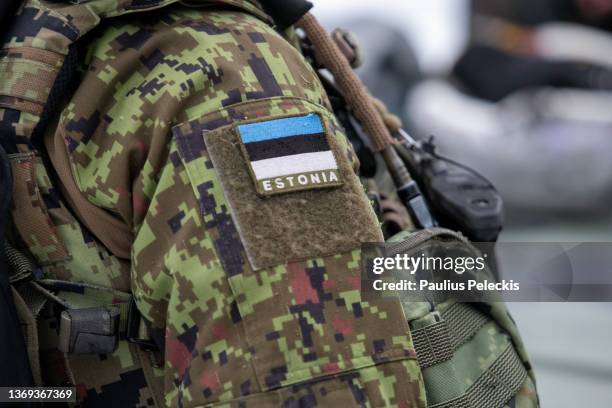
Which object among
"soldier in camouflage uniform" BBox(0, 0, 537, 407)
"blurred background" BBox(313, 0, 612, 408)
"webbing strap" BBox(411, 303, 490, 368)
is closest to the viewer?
"soldier in camouflage uniform" BBox(0, 0, 537, 407)

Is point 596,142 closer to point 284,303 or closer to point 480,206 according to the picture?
point 480,206

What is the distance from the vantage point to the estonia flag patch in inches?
36.8

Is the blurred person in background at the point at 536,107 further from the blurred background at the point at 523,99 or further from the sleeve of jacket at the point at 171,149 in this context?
the sleeve of jacket at the point at 171,149

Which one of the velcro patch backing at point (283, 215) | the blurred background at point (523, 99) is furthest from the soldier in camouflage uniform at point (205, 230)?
the blurred background at point (523, 99)

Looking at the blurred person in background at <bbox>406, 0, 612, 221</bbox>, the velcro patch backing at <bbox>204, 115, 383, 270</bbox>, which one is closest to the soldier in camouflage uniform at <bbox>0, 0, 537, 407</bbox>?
the velcro patch backing at <bbox>204, 115, 383, 270</bbox>

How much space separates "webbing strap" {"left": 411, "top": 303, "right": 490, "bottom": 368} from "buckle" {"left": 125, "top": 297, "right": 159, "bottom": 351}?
1.01 ft

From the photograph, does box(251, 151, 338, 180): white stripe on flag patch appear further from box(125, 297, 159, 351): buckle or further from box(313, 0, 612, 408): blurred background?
box(313, 0, 612, 408): blurred background

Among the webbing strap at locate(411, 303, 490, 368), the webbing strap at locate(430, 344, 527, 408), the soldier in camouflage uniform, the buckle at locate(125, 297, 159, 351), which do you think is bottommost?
the webbing strap at locate(430, 344, 527, 408)

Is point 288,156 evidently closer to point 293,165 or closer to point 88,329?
point 293,165

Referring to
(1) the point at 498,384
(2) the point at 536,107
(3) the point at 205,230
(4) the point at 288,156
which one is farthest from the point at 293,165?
(2) the point at 536,107

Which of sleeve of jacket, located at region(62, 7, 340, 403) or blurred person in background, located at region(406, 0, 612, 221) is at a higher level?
sleeve of jacket, located at region(62, 7, 340, 403)

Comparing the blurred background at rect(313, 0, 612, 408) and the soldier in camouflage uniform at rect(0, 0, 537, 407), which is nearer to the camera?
the soldier in camouflage uniform at rect(0, 0, 537, 407)

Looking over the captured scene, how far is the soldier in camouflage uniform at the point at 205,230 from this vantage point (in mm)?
899

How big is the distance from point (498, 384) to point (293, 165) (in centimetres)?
41
